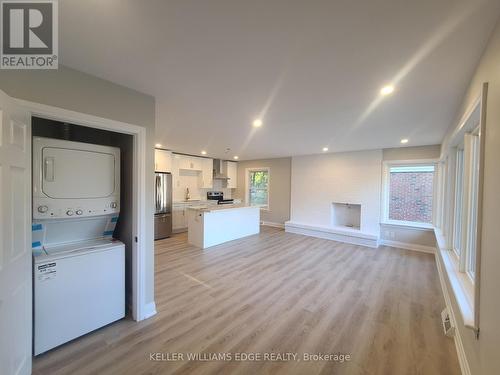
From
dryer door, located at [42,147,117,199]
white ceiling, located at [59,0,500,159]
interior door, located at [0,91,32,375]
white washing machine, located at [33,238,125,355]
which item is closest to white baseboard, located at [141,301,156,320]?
white washing machine, located at [33,238,125,355]

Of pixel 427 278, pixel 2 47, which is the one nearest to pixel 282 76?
pixel 2 47

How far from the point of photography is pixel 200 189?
7129 millimetres

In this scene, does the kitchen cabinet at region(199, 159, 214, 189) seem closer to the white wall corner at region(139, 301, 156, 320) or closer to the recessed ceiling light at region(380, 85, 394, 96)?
the white wall corner at region(139, 301, 156, 320)

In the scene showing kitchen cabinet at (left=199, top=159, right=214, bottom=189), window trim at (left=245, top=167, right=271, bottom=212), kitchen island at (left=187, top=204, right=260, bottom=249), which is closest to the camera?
kitchen island at (left=187, top=204, right=260, bottom=249)

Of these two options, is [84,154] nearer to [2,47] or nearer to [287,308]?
[2,47]

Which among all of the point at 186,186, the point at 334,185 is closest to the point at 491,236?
the point at 334,185

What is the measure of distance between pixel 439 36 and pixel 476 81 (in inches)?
26.6

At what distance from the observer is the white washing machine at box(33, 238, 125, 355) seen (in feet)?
5.77

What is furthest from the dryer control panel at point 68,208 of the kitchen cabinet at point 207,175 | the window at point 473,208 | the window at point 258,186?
the window at point 258,186

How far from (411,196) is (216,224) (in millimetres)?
4677

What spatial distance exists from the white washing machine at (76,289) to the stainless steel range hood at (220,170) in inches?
213

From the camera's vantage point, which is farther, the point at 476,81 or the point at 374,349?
the point at 374,349

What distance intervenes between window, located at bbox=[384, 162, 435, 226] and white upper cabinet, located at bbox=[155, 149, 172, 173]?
560 centimetres

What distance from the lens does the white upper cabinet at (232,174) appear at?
793cm
